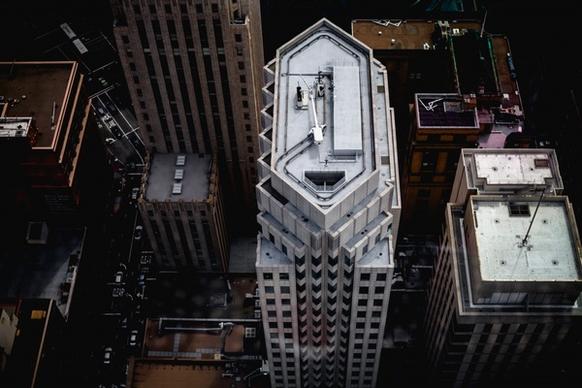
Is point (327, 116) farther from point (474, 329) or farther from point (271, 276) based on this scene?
point (474, 329)

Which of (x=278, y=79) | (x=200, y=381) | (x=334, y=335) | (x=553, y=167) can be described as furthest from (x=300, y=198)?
(x=200, y=381)

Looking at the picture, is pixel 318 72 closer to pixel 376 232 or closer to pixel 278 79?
pixel 278 79

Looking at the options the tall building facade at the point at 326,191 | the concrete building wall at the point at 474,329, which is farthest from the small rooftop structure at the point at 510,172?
the tall building facade at the point at 326,191

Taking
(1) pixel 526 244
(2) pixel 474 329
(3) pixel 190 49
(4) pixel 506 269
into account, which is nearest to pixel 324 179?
(4) pixel 506 269

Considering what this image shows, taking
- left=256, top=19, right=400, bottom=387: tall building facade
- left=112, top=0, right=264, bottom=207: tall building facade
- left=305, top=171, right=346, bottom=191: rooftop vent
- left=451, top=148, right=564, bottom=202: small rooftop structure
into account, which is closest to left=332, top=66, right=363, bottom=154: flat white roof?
left=256, top=19, right=400, bottom=387: tall building facade

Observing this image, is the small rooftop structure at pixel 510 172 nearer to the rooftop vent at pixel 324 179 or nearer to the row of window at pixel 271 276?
the rooftop vent at pixel 324 179
